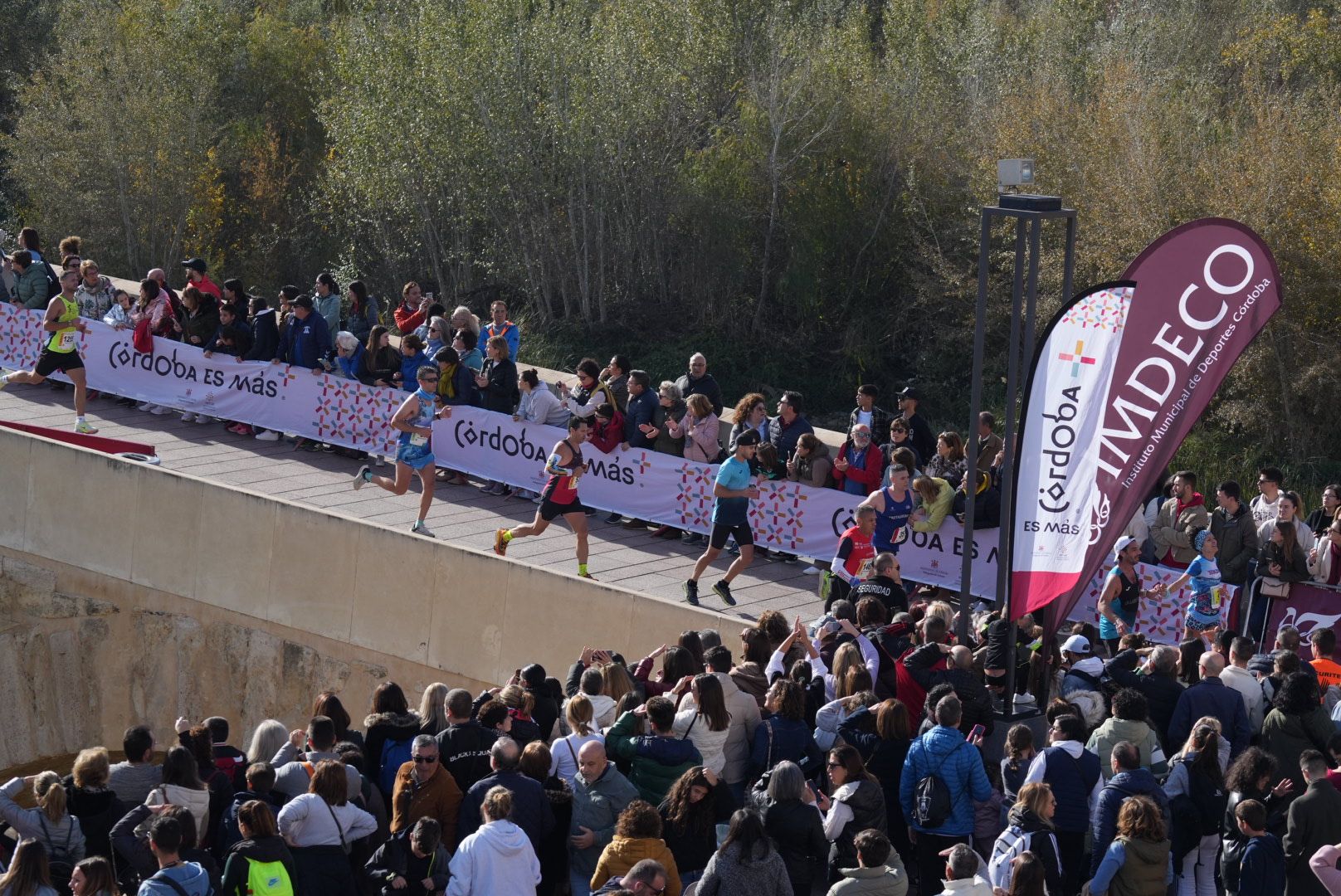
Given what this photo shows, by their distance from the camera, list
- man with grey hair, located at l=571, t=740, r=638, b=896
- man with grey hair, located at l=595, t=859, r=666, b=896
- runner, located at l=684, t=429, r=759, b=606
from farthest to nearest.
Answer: runner, located at l=684, t=429, r=759, b=606 → man with grey hair, located at l=571, t=740, r=638, b=896 → man with grey hair, located at l=595, t=859, r=666, b=896

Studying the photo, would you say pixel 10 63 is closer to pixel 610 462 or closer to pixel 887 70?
pixel 887 70

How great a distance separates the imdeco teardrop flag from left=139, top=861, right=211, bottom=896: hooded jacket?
200 inches

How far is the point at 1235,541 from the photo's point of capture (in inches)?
531

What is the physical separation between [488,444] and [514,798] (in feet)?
32.3

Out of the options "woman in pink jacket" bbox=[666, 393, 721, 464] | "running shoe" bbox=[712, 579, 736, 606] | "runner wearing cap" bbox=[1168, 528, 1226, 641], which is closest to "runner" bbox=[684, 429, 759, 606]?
"running shoe" bbox=[712, 579, 736, 606]

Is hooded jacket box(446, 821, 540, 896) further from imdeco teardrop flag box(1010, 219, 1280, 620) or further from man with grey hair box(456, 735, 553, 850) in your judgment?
imdeco teardrop flag box(1010, 219, 1280, 620)

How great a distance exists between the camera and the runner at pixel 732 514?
47.6 feet

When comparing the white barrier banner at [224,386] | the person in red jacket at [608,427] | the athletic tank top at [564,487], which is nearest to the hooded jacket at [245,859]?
the athletic tank top at [564,487]

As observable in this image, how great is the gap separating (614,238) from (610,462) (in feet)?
65.5

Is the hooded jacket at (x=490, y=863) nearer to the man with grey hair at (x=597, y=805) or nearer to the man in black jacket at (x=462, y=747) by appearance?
the man with grey hair at (x=597, y=805)

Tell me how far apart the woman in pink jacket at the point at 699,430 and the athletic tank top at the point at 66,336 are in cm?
718

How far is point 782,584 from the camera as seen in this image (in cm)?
1573

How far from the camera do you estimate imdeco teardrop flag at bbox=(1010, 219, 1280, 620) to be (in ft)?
32.6

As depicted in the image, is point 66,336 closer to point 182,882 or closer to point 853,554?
point 853,554
